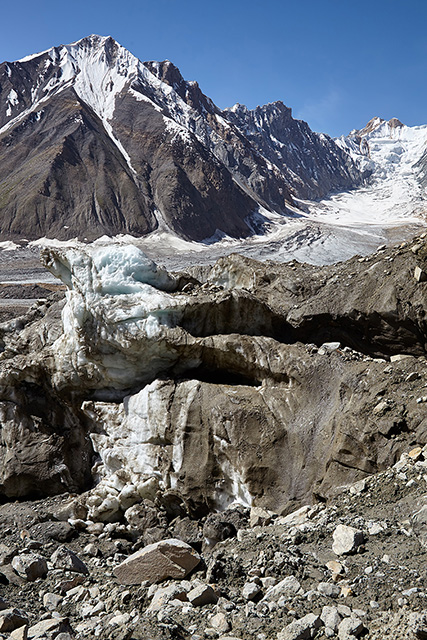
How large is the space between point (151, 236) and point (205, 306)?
71231 mm

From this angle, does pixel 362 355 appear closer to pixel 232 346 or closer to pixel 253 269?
pixel 232 346

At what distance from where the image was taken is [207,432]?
27.9 feet

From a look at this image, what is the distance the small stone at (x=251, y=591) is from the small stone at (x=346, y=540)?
886 millimetres

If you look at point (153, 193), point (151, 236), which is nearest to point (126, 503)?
point (151, 236)

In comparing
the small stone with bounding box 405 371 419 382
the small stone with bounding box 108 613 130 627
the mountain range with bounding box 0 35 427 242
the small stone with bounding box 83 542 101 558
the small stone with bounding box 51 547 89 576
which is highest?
the mountain range with bounding box 0 35 427 242

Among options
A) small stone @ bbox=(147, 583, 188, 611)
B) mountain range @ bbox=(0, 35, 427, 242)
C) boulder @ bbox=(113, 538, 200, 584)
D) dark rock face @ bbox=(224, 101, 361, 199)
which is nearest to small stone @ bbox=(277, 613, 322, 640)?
small stone @ bbox=(147, 583, 188, 611)

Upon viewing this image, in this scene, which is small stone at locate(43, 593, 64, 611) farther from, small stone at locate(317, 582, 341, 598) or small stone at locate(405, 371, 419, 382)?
small stone at locate(405, 371, 419, 382)

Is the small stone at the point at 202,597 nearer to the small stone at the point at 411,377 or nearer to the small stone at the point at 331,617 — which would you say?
the small stone at the point at 331,617

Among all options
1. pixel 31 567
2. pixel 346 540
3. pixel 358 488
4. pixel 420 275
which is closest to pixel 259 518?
pixel 358 488

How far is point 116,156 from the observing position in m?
91.0

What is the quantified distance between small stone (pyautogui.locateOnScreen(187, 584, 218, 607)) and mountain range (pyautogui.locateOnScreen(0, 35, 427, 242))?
72839 mm

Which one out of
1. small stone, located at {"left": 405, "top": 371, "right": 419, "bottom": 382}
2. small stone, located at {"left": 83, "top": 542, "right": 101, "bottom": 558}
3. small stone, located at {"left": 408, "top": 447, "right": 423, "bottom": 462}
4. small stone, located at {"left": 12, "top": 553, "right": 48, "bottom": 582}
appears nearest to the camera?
small stone, located at {"left": 408, "top": 447, "right": 423, "bottom": 462}

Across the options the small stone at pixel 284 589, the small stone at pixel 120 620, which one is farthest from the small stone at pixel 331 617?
the small stone at pixel 120 620

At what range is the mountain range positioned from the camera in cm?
7844
